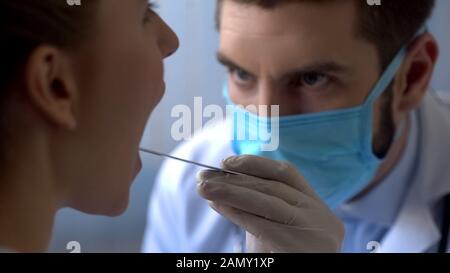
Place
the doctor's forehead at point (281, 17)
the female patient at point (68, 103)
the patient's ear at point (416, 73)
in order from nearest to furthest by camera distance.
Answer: the female patient at point (68, 103) < the doctor's forehead at point (281, 17) < the patient's ear at point (416, 73)

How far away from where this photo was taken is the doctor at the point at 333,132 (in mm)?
734

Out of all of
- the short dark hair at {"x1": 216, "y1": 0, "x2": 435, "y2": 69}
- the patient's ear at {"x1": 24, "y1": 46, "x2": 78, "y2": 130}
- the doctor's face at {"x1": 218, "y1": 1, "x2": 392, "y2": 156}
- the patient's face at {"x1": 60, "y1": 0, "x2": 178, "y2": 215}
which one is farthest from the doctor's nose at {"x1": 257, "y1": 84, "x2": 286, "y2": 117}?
the patient's ear at {"x1": 24, "y1": 46, "x2": 78, "y2": 130}

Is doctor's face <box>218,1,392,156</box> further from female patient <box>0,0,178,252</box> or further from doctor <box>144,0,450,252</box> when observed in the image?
female patient <box>0,0,178,252</box>

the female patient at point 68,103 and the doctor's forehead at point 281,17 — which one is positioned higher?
the doctor's forehead at point 281,17

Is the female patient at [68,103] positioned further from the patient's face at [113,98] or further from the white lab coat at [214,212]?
the white lab coat at [214,212]

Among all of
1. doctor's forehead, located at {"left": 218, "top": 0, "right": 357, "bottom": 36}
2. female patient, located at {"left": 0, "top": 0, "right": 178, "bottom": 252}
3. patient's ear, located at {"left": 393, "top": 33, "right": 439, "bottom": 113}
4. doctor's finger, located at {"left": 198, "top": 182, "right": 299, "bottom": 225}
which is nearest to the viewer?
female patient, located at {"left": 0, "top": 0, "right": 178, "bottom": 252}

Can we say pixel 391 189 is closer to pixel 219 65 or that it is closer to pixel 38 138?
pixel 219 65

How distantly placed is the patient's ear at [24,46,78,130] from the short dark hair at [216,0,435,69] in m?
0.32

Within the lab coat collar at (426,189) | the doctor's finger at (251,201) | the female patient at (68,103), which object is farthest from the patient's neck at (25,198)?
the lab coat collar at (426,189)

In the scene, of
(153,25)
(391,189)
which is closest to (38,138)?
(153,25)

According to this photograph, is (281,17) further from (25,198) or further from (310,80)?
(25,198)

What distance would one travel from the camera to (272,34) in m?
0.82

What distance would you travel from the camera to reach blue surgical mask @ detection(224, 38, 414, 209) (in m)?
0.84

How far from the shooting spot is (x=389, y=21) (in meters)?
0.88
